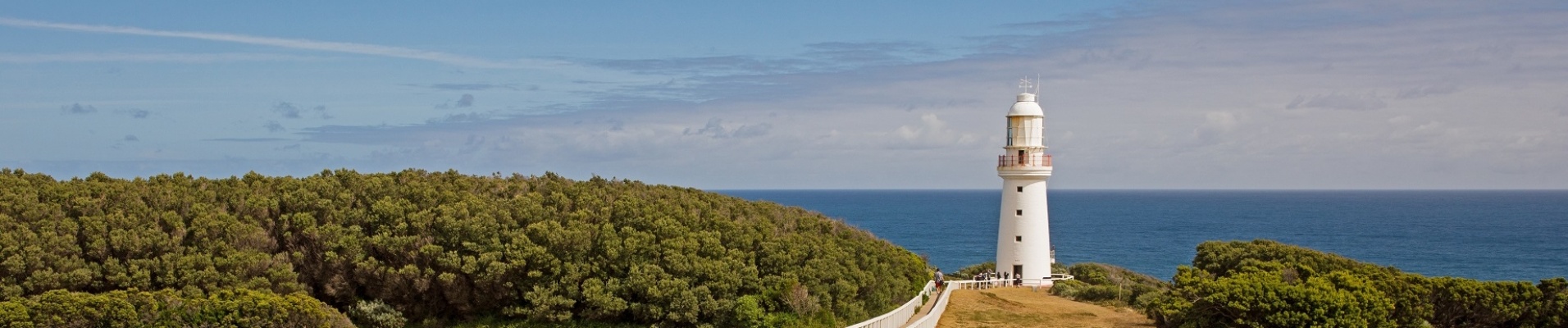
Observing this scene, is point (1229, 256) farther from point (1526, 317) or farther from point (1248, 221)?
point (1248, 221)

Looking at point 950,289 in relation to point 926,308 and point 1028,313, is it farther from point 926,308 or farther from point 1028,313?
point 1028,313

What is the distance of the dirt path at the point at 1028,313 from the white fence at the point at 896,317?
2.26 feet

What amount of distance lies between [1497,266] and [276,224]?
70679mm

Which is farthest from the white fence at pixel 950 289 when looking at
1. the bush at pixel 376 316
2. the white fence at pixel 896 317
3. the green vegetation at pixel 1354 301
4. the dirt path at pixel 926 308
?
the bush at pixel 376 316

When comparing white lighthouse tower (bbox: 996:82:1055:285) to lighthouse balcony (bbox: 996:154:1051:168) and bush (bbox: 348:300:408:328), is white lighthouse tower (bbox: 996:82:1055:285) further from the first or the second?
bush (bbox: 348:300:408:328)

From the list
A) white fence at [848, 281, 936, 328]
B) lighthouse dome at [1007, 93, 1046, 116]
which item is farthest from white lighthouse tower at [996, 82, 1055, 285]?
white fence at [848, 281, 936, 328]

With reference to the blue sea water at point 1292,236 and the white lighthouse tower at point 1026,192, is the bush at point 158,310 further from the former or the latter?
the blue sea water at point 1292,236

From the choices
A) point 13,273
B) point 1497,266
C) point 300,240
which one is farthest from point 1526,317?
point 1497,266

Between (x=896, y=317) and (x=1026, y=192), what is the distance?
432 inches

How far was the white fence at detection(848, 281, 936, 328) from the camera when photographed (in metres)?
23.0

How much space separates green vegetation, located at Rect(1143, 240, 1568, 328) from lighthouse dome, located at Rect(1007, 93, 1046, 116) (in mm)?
10048

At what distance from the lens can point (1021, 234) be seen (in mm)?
34688

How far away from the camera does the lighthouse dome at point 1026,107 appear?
113 feet

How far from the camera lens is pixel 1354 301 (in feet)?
71.2
